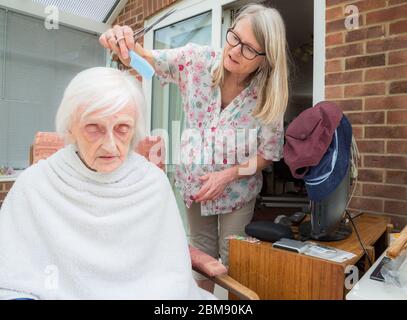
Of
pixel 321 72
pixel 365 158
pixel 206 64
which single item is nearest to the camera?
pixel 206 64

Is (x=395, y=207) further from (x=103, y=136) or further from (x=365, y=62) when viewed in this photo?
(x=103, y=136)

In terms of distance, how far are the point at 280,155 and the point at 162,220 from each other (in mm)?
602

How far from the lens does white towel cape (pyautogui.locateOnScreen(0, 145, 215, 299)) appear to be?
2.57ft

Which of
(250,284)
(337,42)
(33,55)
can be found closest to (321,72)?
(337,42)

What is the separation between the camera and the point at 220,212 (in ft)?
4.35

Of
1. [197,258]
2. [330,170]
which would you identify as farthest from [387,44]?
[197,258]

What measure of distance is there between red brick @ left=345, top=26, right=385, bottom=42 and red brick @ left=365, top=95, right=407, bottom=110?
0.34 m

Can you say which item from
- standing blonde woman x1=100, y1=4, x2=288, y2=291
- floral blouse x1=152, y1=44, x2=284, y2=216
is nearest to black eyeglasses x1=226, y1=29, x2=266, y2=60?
standing blonde woman x1=100, y1=4, x2=288, y2=291

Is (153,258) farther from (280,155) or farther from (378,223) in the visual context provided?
(378,223)

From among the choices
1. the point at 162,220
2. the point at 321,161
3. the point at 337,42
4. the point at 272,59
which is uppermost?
the point at 337,42

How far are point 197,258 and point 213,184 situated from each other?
286mm

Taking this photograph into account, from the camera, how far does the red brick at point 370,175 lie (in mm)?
1652

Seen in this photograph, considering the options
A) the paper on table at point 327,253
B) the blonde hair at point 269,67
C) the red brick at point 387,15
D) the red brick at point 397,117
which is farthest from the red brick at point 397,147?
the paper on table at point 327,253

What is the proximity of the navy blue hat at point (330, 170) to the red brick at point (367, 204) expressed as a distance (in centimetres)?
86
